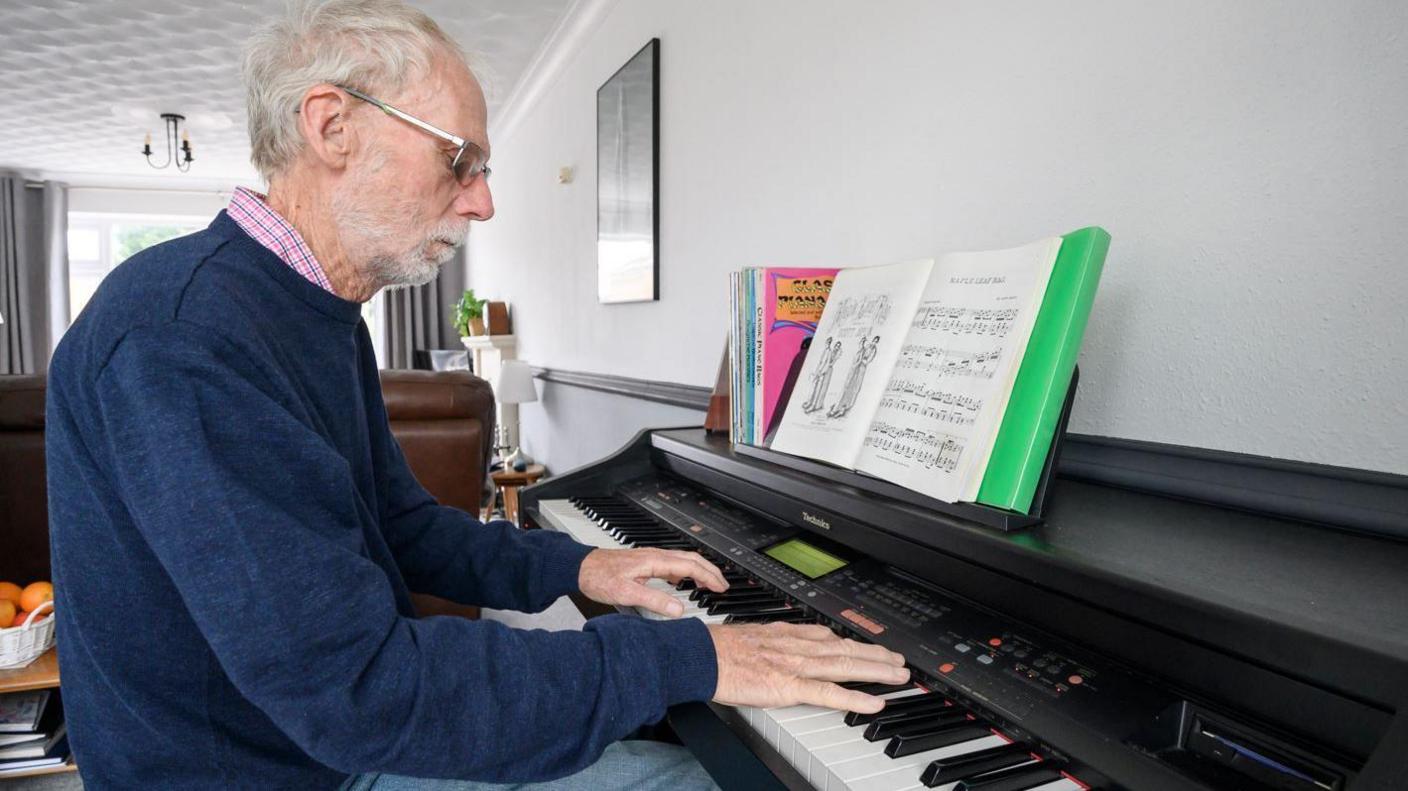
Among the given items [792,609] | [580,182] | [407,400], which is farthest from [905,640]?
[580,182]

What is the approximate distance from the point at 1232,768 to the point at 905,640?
0.93ft

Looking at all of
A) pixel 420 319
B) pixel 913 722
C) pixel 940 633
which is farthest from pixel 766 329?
pixel 420 319

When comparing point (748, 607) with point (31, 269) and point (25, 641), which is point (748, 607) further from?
point (31, 269)

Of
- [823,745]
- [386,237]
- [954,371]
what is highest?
[386,237]

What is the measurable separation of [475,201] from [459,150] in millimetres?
94

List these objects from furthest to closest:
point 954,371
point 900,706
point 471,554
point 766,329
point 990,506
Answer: point 766,329
point 471,554
point 954,371
point 990,506
point 900,706

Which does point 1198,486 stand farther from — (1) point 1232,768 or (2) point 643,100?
(2) point 643,100

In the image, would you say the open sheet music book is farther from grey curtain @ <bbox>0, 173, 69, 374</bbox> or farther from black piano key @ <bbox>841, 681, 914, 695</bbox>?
grey curtain @ <bbox>0, 173, 69, 374</bbox>

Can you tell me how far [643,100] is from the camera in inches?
106

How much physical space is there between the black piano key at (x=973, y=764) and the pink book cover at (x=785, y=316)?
2.56 feet

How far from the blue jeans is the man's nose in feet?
2.29

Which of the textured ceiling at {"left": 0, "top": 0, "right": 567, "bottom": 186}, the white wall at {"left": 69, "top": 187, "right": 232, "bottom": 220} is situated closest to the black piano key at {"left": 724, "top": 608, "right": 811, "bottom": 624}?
the textured ceiling at {"left": 0, "top": 0, "right": 567, "bottom": 186}

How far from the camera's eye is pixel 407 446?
2.42 metres

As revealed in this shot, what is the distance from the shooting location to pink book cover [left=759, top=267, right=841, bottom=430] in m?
1.36
